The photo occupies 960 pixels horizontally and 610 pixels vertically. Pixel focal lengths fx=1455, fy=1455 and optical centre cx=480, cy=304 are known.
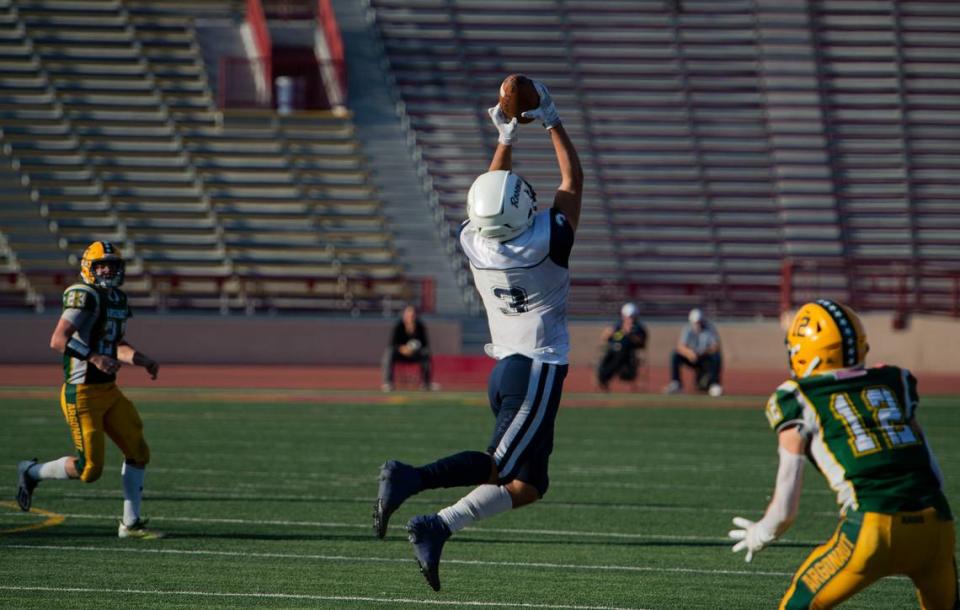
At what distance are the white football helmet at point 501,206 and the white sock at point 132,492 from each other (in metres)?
3.62

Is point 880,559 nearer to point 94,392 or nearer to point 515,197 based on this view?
point 515,197

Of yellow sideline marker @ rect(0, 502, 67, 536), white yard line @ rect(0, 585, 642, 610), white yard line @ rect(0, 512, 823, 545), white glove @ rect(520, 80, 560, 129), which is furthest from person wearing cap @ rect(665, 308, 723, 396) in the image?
white glove @ rect(520, 80, 560, 129)

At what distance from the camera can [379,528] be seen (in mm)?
6031

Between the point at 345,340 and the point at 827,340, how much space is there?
22402 mm

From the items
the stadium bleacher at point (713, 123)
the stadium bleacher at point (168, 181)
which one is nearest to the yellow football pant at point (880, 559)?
the stadium bleacher at point (168, 181)

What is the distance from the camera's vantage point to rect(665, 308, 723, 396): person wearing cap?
22.2 meters

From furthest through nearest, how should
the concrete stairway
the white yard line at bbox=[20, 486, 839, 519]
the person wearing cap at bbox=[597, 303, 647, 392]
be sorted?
the concrete stairway < the person wearing cap at bbox=[597, 303, 647, 392] < the white yard line at bbox=[20, 486, 839, 519]

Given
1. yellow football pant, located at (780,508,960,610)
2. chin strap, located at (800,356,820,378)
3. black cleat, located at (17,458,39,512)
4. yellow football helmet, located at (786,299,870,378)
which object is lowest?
yellow football pant, located at (780,508,960,610)

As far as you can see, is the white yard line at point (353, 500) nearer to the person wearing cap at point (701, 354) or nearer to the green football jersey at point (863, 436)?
the green football jersey at point (863, 436)

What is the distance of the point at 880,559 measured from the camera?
4859 millimetres

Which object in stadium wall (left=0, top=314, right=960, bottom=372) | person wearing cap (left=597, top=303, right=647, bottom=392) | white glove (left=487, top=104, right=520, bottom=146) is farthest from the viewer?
stadium wall (left=0, top=314, right=960, bottom=372)

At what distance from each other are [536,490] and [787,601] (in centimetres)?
151

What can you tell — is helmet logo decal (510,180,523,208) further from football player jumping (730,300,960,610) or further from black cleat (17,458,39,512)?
black cleat (17,458,39,512)

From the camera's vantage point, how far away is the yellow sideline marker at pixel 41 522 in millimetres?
8870
